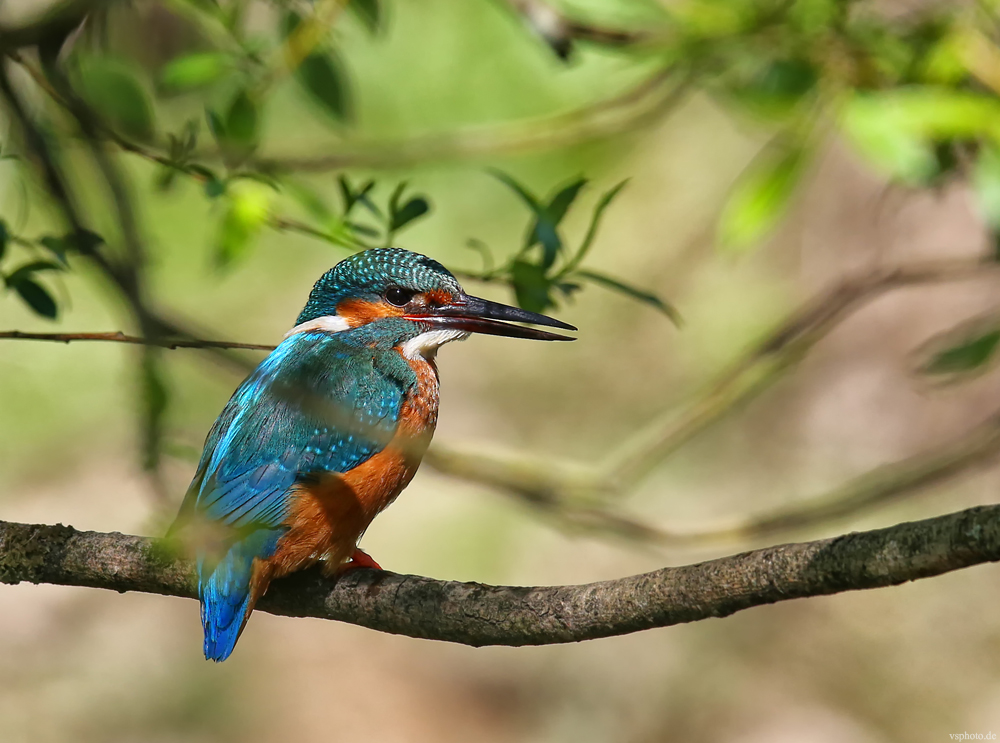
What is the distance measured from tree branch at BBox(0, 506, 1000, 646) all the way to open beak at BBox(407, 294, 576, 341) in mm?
692

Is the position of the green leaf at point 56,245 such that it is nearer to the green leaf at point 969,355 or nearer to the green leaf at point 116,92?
the green leaf at point 116,92

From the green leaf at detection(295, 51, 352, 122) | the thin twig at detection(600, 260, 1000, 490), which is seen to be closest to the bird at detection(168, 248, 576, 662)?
the green leaf at detection(295, 51, 352, 122)

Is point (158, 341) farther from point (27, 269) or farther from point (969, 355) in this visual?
point (969, 355)

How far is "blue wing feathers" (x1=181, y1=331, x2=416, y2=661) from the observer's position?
2.46 meters

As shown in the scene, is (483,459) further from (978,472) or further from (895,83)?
(978,472)

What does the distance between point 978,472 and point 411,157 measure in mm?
3501

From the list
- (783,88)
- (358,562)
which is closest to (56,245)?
(358,562)

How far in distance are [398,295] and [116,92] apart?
1046 mm

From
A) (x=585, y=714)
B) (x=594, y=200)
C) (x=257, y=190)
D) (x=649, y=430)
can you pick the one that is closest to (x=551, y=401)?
(x=594, y=200)

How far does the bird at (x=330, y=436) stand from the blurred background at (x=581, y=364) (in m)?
0.21

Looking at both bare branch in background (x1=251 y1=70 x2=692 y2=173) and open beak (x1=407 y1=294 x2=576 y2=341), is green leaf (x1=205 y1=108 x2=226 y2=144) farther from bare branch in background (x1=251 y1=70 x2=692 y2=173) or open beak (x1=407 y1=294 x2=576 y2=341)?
bare branch in background (x1=251 y1=70 x2=692 y2=173)

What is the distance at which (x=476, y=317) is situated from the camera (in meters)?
3.01

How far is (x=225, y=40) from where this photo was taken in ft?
11.0

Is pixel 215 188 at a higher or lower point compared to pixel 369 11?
lower
